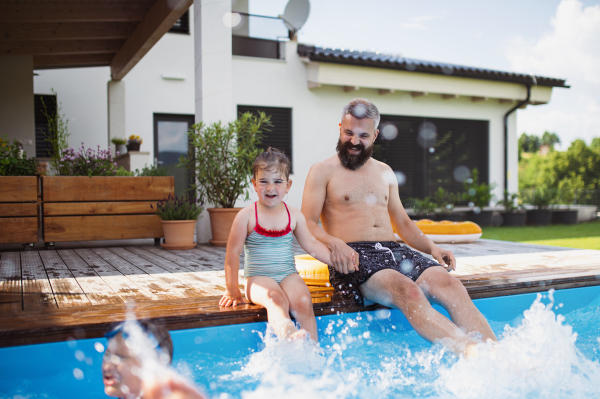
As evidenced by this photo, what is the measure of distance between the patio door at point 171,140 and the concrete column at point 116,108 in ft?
2.36

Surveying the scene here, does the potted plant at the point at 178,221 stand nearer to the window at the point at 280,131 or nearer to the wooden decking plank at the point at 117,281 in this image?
the wooden decking plank at the point at 117,281

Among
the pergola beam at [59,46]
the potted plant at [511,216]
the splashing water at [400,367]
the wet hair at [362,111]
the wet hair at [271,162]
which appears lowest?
the splashing water at [400,367]

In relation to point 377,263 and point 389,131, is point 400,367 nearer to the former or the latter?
point 377,263

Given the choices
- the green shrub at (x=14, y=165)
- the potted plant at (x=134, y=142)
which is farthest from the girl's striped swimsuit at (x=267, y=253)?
the potted plant at (x=134, y=142)

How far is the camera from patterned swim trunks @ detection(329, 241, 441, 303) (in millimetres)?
2629

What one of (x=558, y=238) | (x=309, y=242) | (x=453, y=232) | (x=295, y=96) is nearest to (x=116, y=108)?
(x=295, y=96)

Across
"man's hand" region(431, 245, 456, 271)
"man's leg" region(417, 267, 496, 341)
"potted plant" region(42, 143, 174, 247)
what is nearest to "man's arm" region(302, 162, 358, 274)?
"man's leg" region(417, 267, 496, 341)

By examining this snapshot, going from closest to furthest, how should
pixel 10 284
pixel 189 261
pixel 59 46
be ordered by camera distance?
pixel 10 284 < pixel 189 261 < pixel 59 46

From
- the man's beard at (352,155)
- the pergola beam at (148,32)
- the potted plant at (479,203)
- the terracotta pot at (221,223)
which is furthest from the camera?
the potted plant at (479,203)

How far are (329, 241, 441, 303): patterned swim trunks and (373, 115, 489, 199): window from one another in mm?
8254

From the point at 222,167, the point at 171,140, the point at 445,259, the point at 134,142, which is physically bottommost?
the point at 445,259

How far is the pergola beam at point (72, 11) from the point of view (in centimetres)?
683

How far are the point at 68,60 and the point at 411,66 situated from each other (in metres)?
7.27

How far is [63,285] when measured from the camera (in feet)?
10.3
